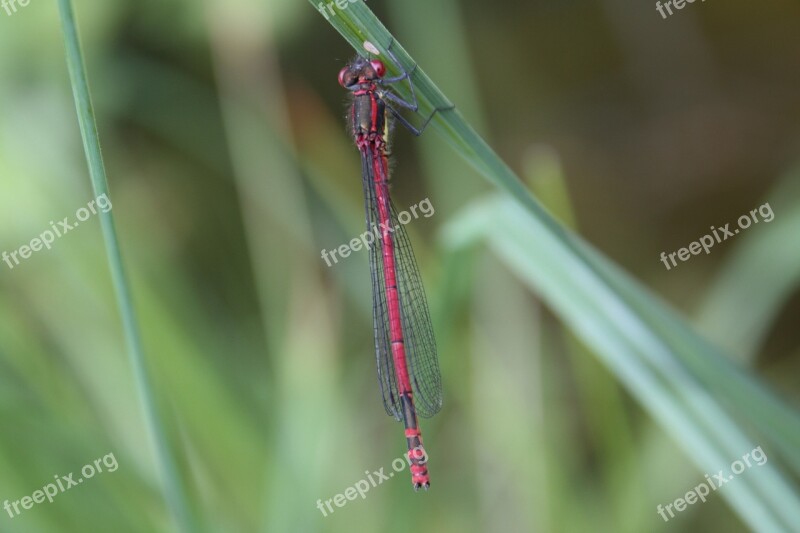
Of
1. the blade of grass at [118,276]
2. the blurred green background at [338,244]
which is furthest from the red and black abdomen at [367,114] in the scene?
the blade of grass at [118,276]

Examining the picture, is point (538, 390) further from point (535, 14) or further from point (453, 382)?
point (535, 14)

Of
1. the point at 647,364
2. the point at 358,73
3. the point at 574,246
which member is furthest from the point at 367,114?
the point at 647,364

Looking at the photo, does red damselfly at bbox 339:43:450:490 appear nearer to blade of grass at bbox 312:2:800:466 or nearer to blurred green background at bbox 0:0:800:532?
blurred green background at bbox 0:0:800:532


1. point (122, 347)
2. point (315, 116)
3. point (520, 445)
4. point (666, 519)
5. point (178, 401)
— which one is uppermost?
point (315, 116)

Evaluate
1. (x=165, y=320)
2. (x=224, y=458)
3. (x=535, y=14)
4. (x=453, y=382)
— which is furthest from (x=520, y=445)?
(x=535, y=14)

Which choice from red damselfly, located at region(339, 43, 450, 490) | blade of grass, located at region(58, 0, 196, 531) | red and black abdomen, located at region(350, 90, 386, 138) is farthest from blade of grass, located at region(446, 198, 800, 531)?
blade of grass, located at region(58, 0, 196, 531)

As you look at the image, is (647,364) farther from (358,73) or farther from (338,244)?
(338,244)

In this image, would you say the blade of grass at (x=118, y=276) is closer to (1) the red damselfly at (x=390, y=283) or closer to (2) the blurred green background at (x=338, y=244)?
(2) the blurred green background at (x=338, y=244)
